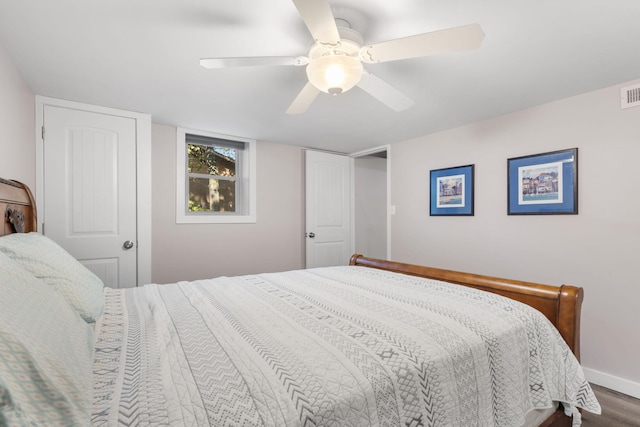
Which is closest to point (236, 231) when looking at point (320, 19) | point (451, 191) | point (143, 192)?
point (143, 192)

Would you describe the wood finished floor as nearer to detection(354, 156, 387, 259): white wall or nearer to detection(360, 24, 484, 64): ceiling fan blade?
detection(360, 24, 484, 64): ceiling fan blade

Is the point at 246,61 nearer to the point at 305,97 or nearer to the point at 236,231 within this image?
the point at 305,97

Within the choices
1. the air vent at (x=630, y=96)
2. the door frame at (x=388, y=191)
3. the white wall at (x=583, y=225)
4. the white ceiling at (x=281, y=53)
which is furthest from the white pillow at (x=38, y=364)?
the door frame at (x=388, y=191)

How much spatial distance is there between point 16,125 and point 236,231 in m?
1.99

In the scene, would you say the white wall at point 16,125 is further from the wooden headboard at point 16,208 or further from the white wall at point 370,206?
the white wall at point 370,206

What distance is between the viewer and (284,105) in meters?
2.46

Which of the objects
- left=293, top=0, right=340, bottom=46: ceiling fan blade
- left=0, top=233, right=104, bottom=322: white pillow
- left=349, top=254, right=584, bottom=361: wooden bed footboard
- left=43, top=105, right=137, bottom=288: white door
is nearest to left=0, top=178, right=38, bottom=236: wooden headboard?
left=0, top=233, right=104, bottom=322: white pillow

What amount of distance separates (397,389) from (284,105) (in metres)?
2.22

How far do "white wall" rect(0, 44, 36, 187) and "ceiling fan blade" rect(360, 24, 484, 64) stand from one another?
202 cm

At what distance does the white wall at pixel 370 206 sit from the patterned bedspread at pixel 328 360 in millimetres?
2897

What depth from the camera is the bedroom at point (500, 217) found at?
→ 6.72 ft

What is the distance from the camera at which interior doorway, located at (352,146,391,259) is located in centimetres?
443

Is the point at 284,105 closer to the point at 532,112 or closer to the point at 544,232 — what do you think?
the point at 532,112

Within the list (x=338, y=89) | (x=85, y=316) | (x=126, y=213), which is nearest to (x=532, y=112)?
(x=338, y=89)
